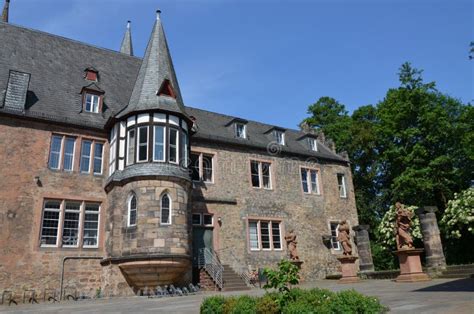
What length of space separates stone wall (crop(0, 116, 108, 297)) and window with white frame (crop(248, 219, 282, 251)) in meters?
8.27

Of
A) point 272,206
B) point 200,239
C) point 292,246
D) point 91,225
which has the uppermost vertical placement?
point 272,206

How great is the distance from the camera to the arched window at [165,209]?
15633 mm

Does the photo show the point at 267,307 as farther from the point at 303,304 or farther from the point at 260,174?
the point at 260,174

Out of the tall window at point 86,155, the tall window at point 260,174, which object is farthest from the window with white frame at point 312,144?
the tall window at point 86,155

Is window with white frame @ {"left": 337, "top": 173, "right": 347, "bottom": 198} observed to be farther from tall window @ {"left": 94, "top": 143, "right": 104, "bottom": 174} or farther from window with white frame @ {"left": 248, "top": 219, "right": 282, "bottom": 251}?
tall window @ {"left": 94, "top": 143, "right": 104, "bottom": 174}

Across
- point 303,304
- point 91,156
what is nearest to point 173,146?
point 91,156

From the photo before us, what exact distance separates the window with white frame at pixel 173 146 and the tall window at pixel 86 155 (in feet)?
13.9

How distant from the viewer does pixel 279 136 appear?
85.3 feet

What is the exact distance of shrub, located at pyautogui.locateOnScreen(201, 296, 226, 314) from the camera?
7.38 m

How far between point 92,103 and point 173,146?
536 cm

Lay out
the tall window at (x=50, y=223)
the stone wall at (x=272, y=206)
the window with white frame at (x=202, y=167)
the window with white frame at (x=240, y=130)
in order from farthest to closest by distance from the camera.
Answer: the window with white frame at (x=240, y=130), the window with white frame at (x=202, y=167), the stone wall at (x=272, y=206), the tall window at (x=50, y=223)

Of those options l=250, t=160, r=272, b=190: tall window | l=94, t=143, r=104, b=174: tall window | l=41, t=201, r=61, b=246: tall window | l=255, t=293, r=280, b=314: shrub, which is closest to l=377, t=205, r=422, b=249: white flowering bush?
l=250, t=160, r=272, b=190: tall window

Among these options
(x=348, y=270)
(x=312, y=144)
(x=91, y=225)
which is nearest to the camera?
(x=91, y=225)

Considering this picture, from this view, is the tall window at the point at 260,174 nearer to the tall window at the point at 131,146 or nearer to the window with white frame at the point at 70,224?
the tall window at the point at 131,146
